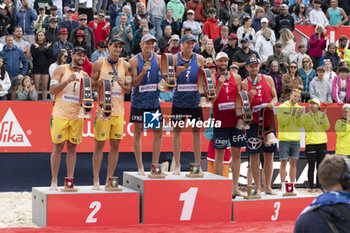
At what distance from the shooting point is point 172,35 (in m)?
14.4

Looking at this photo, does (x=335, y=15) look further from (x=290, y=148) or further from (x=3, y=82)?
(x=3, y=82)

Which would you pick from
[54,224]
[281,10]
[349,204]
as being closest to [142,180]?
[54,224]

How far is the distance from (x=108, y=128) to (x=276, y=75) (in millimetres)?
5969

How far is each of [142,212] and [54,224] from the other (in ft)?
4.38

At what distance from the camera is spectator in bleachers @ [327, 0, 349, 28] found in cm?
1845

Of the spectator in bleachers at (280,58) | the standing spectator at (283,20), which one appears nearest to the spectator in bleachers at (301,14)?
the standing spectator at (283,20)

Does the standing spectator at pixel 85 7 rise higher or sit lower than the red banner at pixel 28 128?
higher

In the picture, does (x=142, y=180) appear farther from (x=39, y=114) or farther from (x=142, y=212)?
(x=39, y=114)

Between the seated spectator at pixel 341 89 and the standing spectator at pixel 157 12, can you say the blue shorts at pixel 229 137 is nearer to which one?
the seated spectator at pixel 341 89

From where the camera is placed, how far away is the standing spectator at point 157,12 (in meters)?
16.1

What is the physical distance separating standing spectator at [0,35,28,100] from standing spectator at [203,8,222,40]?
5135 millimetres

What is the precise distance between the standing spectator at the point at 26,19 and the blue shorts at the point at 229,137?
693cm

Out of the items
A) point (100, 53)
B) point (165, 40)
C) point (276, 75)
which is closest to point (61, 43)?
point (100, 53)

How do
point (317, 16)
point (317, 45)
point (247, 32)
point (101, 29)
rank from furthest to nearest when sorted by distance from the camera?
point (317, 16) → point (317, 45) → point (247, 32) → point (101, 29)
